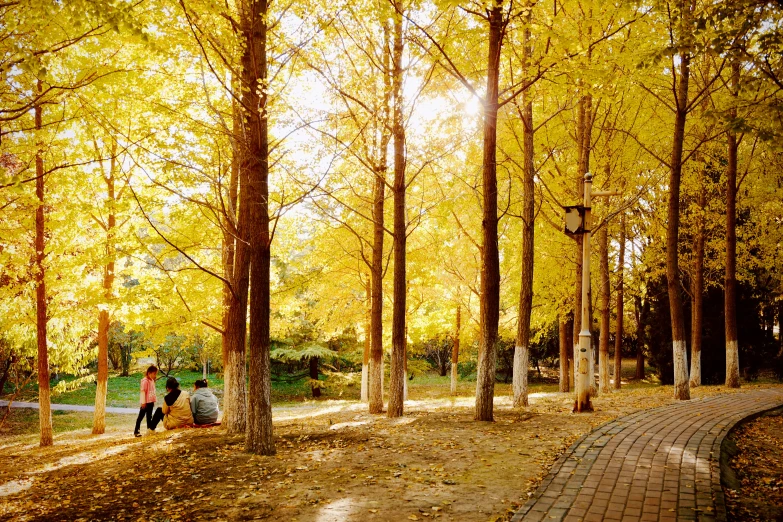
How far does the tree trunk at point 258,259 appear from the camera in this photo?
692 cm

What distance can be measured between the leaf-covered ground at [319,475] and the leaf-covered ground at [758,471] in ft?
5.76

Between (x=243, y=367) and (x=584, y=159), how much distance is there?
954 centimetres

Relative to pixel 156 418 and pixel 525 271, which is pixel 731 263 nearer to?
pixel 525 271

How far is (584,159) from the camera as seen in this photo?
12992mm

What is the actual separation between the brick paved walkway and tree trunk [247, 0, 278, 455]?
12.6ft

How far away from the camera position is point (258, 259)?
6.96m

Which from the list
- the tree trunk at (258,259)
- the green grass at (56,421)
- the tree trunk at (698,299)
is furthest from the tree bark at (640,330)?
the tree trunk at (258,259)

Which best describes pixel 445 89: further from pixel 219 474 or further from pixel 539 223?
pixel 219 474

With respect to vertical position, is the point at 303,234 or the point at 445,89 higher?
the point at 445,89

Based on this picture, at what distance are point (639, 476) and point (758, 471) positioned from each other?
176 cm

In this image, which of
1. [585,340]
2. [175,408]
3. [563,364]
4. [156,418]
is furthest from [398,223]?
[563,364]

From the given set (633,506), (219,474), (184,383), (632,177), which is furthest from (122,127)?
(184,383)

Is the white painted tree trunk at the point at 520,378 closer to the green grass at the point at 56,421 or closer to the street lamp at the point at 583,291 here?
the street lamp at the point at 583,291

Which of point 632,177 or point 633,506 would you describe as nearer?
point 633,506
